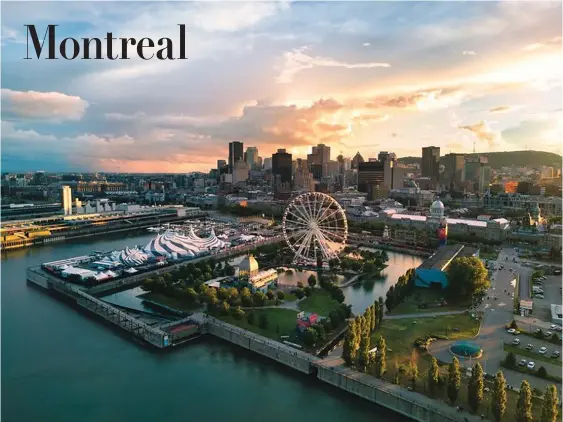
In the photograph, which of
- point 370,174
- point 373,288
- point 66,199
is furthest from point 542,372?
point 370,174

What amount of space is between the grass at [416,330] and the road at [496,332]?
0.36 metres

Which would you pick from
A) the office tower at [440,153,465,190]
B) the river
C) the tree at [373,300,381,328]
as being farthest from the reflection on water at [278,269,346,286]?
the office tower at [440,153,465,190]

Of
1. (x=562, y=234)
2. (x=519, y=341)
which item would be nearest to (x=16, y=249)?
(x=519, y=341)

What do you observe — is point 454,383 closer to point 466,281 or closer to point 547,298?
point 466,281

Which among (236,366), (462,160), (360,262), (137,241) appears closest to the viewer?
(236,366)

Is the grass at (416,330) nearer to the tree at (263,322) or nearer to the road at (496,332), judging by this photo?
the road at (496,332)

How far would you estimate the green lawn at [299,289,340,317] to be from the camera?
1281 cm

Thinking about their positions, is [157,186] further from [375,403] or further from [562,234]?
[375,403]

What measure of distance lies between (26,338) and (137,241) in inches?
565

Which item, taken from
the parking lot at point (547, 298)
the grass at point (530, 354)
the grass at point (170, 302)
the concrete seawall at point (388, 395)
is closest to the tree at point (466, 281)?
the parking lot at point (547, 298)

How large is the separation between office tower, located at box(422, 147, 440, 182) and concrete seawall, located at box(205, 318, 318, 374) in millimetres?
61009

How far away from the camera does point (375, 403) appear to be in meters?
8.24

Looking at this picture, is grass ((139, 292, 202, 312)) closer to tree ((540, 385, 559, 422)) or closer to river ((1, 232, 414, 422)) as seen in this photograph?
river ((1, 232, 414, 422))

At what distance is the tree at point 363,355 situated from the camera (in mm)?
8742
